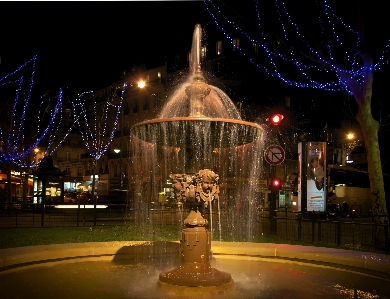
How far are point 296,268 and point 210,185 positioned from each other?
2.97m

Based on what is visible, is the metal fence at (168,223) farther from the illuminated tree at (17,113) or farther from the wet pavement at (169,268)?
the illuminated tree at (17,113)

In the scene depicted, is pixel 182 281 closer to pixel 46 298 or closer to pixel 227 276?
pixel 227 276

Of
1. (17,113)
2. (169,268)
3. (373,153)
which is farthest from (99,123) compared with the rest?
(169,268)

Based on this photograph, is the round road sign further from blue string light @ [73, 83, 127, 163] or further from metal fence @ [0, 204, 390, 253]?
blue string light @ [73, 83, 127, 163]

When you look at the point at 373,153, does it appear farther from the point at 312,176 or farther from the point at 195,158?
the point at 195,158

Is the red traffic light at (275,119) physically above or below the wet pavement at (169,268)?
above

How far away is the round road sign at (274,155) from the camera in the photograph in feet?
47.3

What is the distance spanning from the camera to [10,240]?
13.4m

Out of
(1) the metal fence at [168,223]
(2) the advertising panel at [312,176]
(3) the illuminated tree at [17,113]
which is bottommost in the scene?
(1) the metal fence at [168,223]

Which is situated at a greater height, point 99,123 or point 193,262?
point 99,123

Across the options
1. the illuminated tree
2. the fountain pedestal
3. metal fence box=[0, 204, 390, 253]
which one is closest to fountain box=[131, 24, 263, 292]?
the fountain pedestal

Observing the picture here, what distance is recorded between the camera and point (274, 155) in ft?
47.7

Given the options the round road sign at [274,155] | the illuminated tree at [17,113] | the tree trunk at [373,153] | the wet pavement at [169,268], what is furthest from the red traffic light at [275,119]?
the illuminated tree at [17,113]

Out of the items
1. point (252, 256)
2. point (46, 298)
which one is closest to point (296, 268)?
point (252, 256)
